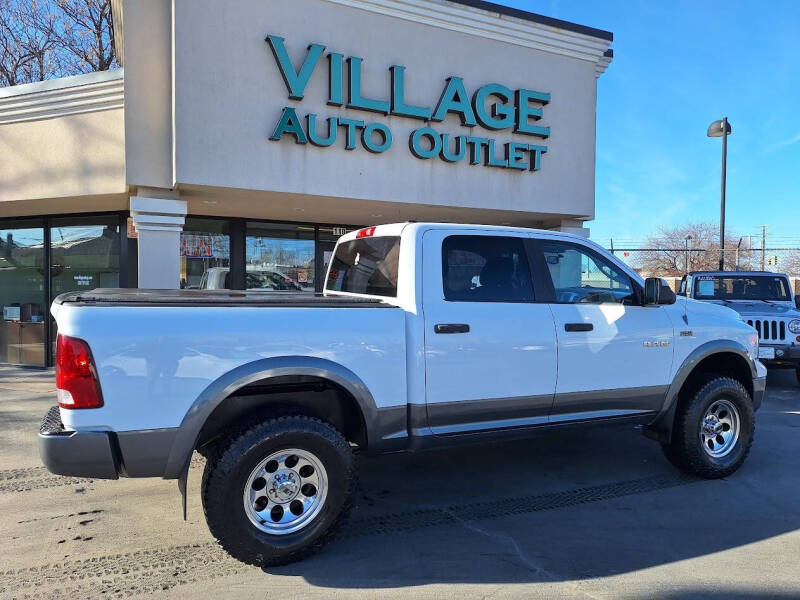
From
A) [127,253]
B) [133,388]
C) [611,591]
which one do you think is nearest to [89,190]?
[127,253]

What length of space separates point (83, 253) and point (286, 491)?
912 centimetres

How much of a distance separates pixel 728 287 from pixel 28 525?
1067cm

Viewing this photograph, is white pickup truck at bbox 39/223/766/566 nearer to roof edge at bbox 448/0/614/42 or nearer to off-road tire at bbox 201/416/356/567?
off-road tire at bbox 201/416/356/567

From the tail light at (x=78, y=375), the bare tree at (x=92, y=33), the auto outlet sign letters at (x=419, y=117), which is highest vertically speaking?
the bare tree at (x=92, y=33)

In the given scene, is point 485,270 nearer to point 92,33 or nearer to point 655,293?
point 655,293

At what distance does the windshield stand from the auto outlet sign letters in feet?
12.1

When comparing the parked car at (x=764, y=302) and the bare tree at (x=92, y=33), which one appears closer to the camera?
the parked car at (x=764, y=302)

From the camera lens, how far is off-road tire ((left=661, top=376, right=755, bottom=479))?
479 cm

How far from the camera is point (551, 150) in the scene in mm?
10953

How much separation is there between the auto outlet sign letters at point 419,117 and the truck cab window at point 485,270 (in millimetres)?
5424

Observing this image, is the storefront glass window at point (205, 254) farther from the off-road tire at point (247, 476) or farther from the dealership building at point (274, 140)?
the off-road tire at point (247, 476)

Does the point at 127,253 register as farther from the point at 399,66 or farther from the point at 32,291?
the point at 399,66

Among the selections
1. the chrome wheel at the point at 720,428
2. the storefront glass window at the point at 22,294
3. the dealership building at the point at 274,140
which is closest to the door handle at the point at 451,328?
the chrome wheel at the point at 720,428

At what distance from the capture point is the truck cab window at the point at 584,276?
4.47 metres
